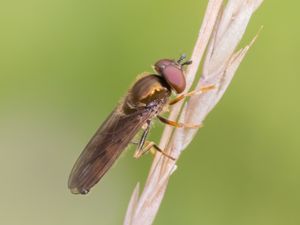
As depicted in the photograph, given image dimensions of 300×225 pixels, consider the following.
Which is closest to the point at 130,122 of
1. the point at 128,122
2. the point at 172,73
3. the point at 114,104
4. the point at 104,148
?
the point at 128,122

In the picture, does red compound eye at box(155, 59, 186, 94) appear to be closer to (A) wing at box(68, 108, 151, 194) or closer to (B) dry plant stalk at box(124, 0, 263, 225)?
(A) wing at box(68, 108, 151, 194)

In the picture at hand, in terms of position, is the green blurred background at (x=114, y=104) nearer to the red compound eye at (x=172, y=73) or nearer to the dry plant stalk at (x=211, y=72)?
the red compound eye at (x=172, y=73)

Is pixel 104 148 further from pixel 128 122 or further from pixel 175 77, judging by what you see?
pixel 175 77

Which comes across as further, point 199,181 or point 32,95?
point 32,95

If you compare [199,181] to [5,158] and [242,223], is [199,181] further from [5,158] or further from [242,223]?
[5,158]

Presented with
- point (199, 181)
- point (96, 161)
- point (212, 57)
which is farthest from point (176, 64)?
point (199, 181)
